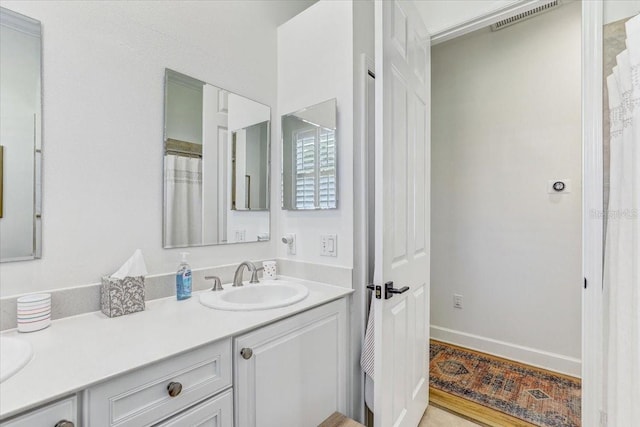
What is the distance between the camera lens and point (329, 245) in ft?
5.34

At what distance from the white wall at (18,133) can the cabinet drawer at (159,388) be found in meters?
0.66

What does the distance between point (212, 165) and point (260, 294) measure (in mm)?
712

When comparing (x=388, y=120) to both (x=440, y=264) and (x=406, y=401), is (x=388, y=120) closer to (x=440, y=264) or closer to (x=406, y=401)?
(x=406, y=401)

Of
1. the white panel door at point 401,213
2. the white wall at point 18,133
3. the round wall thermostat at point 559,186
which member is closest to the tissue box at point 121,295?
the white wall at point 18,133

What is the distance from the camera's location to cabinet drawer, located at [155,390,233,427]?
86cm

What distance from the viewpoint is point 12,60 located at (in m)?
1.04

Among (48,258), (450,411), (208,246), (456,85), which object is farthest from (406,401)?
(456,85)

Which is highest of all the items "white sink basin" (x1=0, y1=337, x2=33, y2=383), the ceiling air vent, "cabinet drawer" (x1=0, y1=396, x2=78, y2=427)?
the ceiling air vent

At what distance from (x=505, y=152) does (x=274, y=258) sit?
2023 mm

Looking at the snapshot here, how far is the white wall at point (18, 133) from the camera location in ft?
3.36

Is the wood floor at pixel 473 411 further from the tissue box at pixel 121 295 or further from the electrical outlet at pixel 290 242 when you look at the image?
the tissue box at pixel 121 295

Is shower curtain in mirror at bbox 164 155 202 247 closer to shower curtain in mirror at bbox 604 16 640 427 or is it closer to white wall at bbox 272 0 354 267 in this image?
white wall at bbox 272 0 354 267

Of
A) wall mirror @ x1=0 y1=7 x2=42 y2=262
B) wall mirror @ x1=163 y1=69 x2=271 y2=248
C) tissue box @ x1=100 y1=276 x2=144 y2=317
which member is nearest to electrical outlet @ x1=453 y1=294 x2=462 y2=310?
wall mirror @ x1=163 y1=69 x2=271 y2=248

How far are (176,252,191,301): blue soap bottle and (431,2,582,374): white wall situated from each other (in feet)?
7.17
